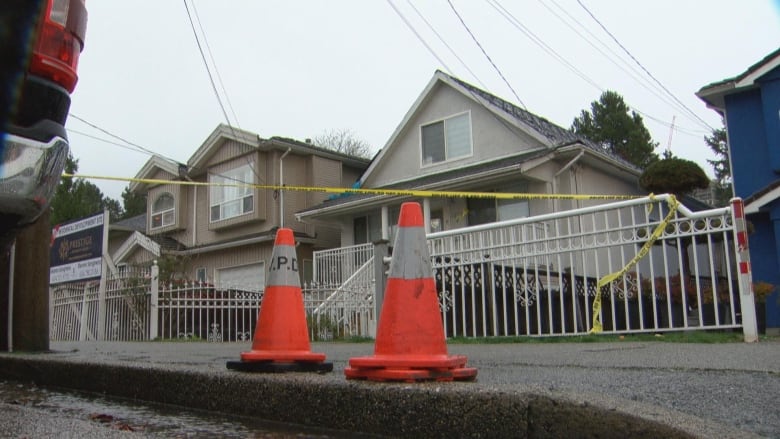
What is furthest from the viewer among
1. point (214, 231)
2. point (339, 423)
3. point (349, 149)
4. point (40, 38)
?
point (349, 149)

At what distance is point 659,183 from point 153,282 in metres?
11.4

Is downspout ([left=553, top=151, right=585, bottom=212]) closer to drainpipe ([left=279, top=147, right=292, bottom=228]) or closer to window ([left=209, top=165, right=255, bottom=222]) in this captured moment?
drainpipe ([left=279, top=147, right=292, bottom=228])

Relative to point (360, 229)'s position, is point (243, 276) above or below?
below

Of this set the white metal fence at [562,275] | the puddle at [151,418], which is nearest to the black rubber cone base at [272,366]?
the puddle at [151,418]

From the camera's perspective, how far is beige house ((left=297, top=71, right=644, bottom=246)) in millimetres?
17109

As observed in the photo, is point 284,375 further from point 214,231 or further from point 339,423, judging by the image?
point 214,231

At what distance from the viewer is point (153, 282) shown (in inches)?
603

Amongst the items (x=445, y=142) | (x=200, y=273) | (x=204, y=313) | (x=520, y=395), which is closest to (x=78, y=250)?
(x=204, y=313)

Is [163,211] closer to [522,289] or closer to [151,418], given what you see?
[522,289]

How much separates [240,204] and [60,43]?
71.3ft

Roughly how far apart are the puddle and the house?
16.8 m

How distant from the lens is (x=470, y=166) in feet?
61.8

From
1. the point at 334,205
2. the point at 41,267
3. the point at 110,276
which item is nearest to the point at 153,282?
the point at 110,276

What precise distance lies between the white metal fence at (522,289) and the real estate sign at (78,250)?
54 cm
